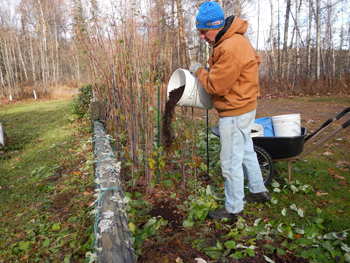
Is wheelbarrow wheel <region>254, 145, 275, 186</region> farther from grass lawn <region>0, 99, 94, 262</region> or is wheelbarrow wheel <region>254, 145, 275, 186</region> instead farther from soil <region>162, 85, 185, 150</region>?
grass lawn <region>0, 99, 94, 262</region>

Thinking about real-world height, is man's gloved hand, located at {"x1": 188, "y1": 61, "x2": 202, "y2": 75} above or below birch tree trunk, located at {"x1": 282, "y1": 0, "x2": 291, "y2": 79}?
below

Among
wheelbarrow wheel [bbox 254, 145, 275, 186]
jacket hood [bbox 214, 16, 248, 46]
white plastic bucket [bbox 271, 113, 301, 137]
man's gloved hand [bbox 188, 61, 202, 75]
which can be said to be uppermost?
jacket hood [bbox 214, 16, 248, 46]

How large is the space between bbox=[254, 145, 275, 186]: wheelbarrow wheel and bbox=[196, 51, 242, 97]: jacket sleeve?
106cm

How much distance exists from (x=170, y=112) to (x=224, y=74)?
0.72 m

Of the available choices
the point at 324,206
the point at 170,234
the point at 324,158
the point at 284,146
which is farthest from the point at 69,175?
the point at 324,158

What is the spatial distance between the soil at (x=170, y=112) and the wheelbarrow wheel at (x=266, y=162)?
99 centimetres

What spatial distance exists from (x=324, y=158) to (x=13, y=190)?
488 centimetres

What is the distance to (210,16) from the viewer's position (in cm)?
→ 186

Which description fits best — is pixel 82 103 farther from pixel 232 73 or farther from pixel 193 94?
pixel 232 73

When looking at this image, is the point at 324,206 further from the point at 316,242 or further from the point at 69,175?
the point at 69,175

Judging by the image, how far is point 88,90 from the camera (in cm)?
713

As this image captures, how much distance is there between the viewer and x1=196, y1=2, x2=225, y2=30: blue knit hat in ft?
6.07

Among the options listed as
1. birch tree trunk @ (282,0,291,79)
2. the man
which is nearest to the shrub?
the man

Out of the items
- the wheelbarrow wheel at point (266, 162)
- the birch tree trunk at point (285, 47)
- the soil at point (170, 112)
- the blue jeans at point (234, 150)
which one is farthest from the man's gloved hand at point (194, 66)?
the birch tree trunk at point (285, 47)
